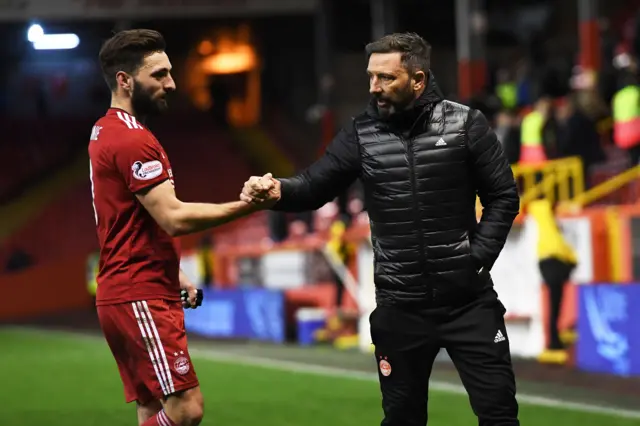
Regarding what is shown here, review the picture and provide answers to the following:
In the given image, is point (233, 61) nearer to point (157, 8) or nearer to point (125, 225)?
point (157, 8)

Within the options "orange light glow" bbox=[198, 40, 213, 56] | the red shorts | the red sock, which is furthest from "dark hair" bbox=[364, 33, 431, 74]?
"orange light glow" bbox=[198, 40, 213, 56]

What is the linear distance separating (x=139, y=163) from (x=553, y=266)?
27.6 feet

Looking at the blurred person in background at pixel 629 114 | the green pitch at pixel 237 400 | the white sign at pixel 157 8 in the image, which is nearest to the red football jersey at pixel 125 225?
the green pitch at pixel 237 400

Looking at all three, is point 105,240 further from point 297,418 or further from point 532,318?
point 532,318

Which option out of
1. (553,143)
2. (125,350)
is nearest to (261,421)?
(125,350)

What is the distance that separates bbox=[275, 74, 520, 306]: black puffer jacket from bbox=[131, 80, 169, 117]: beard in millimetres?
732

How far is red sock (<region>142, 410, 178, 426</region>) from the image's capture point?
5.01 meters

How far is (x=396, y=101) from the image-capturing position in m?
5.42

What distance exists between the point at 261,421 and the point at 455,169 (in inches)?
167

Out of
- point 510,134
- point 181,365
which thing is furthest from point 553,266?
point 181,365

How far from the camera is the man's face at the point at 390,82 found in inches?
213

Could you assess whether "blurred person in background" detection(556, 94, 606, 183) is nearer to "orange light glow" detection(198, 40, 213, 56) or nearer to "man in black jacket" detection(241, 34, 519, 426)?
"man in black jacket" detection(241, 34, 519, 426)

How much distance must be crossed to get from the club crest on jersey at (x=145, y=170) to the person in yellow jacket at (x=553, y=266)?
834cm

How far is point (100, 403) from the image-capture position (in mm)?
10625
